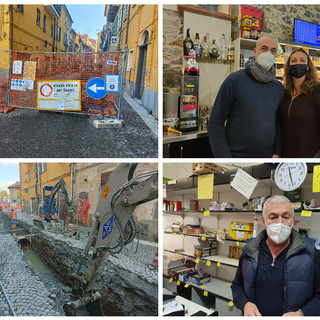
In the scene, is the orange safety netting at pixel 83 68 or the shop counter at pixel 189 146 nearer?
the orange safety netting at pixel 83 68

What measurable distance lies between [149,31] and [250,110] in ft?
2.97

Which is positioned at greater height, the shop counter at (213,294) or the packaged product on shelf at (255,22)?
the packaged product on shelf at (255,22)

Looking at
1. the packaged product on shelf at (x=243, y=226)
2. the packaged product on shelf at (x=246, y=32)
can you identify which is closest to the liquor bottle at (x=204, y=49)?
the packaged product on shelf at (x=246, y=32)

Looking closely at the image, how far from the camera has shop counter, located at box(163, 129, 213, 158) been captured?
2320 mm

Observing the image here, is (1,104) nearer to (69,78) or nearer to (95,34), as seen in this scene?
(69,78)

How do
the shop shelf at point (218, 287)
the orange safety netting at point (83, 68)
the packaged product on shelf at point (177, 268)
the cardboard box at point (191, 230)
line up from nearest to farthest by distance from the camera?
the orange safety netting at point (83, 68)
the shop shelf at point (218, 287)
the packaged product on shelf at point (177, 268)
the cardboard box at point (191, 230)

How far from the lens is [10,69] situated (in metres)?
2.14

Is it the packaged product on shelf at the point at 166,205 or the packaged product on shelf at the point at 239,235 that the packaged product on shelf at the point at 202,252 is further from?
the packaged product on shelf at the point at 166,205

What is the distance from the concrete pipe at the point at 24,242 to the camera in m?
1.65

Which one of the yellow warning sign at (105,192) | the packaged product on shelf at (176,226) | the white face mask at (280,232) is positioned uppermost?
the yellow warning sign at (105,192)

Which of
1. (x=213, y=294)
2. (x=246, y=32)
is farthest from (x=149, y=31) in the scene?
(x=213, y=294)

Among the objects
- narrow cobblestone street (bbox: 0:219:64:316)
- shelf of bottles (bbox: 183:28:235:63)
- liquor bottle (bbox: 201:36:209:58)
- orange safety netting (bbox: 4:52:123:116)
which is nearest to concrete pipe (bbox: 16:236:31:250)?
narrow cobblestone street (bbox: 0:219:64:316)

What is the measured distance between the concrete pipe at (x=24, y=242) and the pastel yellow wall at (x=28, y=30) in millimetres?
1397

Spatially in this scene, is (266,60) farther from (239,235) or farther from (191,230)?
(191,230)
